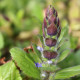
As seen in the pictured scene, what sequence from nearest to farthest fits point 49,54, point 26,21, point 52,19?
1. point 52,19
2. point 49,54
3. point 26,21

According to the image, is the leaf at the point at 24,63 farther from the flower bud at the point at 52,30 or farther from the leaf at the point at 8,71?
the flower bud at the point at 52,30

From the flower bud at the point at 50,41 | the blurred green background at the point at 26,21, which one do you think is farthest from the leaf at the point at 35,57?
the blurred green background at the point at 26,21

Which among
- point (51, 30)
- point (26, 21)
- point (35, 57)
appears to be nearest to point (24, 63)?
point (35, 57)

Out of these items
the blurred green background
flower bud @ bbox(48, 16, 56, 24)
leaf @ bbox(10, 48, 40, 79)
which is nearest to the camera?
flower bud @ bbox(48, 16, 56, 24)

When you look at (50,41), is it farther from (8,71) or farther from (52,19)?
(8,71)

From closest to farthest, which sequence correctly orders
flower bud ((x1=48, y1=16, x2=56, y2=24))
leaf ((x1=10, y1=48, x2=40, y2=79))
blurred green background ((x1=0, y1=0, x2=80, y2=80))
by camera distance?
1. flower bud ((x1=48, y1=16, x2=56, y2=24))
2. leaf ((x1=10, y1=48, x2=40, y2=79))
3. blurred green background ((x1=0, y1=0, x2=80, y2=80))

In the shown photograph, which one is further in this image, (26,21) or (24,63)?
(26,21)

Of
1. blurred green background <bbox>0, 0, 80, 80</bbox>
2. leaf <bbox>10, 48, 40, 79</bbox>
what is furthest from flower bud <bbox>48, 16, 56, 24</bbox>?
blurred green background <bbox>0, 0, 80, 80</bbox>

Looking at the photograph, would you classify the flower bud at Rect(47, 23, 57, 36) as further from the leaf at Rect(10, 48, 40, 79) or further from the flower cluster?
the leaf at Rect(10, 48, 40, 79)
